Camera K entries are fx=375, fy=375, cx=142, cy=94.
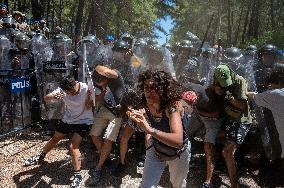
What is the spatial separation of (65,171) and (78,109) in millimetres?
1145

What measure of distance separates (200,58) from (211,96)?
233 inches

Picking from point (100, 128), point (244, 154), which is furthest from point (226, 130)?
point (100, 128)

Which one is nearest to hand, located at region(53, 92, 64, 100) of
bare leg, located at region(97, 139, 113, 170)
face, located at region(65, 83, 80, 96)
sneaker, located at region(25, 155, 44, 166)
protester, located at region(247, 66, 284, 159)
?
face, located at region(65, 83, 80, 96)

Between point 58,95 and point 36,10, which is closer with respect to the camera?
point 58,95

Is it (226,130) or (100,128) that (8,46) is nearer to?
(100,128)

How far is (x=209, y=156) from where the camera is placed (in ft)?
19.7

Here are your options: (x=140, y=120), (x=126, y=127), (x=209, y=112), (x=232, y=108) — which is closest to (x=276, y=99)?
(x=232, y=108)

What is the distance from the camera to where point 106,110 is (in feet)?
21.4

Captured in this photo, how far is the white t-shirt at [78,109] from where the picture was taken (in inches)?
244

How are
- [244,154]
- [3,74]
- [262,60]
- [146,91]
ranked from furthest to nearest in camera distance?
[262,60] → [3,74] → [244,154] → [146,91]

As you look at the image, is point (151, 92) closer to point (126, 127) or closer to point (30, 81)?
point (126, 127)

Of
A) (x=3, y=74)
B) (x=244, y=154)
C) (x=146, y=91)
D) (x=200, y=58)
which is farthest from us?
(x=200, y=58)

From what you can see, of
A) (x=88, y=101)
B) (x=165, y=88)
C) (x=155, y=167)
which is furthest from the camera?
(x=88, y=101)

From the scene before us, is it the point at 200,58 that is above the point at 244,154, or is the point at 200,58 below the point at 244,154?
above
